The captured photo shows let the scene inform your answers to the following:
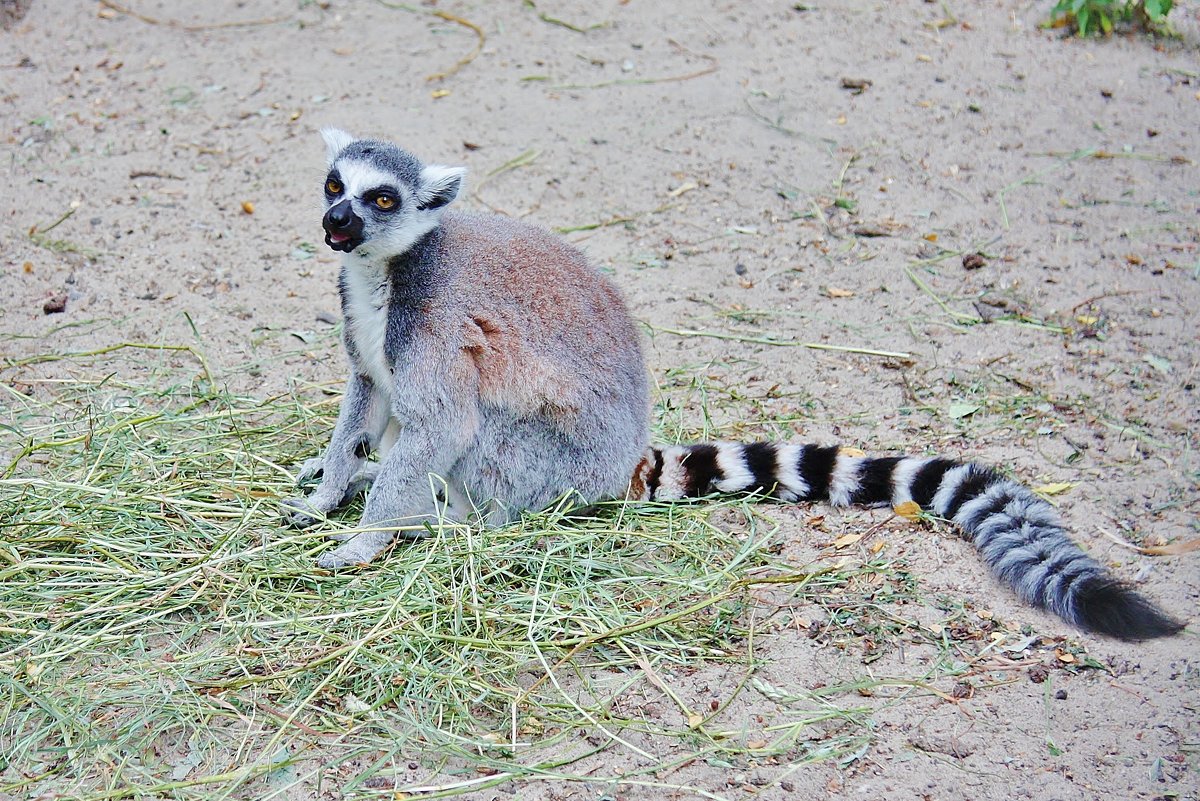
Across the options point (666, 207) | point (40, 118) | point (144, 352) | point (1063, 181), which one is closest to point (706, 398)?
point (666, 207)

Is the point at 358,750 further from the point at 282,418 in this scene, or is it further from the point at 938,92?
the point at 938,92

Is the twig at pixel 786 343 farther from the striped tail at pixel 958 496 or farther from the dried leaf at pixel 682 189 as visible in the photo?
the dried leaf at pixel 682 189

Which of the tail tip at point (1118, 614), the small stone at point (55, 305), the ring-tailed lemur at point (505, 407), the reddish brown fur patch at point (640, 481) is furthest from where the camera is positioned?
the small stone at point (55, 305)

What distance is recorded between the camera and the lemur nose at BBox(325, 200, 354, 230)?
401 centimetres

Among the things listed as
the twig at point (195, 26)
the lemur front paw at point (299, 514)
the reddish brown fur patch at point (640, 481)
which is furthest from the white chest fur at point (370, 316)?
the twig at point (195, 26)

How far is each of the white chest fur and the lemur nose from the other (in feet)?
0.97

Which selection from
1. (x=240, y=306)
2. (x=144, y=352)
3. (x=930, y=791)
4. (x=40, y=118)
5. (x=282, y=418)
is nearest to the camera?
(x=930, y=791)

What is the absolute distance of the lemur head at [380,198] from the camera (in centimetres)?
408

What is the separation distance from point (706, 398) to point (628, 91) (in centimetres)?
354

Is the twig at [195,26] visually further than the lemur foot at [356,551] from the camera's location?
Yes

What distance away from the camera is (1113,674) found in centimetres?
378

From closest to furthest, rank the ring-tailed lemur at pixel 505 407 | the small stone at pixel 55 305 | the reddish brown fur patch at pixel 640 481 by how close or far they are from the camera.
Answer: the ring-tailed lemur at pixel 505 407, the reddish brown fur patch at pixel 640 481, the small stone at pixel 55 305

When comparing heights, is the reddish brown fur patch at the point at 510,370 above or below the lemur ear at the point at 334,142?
below

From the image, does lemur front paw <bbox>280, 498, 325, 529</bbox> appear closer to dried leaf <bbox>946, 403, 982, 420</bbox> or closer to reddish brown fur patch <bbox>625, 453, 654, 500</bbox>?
reddish brown fur patch <bbox>625, 453, 654, 500</bbox>
